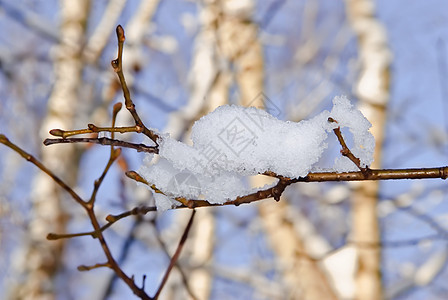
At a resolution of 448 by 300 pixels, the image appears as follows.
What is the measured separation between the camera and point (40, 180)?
296 centimetres

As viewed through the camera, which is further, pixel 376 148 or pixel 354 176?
pixel 376 148

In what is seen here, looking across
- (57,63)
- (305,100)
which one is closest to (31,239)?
(57,63)

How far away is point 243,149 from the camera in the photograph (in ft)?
Answer: 1.79

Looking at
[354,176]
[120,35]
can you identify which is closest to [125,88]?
[120,35]

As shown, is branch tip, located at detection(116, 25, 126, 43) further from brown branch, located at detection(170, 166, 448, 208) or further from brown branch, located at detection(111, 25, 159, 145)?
brown branch, located at detection(170, 166, 448, 208)

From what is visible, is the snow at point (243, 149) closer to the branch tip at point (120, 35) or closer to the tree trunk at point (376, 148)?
the branch tip at point (120, 35)

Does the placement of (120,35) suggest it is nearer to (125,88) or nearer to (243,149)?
(125,88)

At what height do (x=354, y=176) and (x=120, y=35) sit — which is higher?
(x=120, y=35)

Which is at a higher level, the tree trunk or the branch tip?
the tree trunk

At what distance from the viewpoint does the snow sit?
531mm

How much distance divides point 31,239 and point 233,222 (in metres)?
1.82

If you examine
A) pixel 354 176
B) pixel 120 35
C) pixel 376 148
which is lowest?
pixel 354 176

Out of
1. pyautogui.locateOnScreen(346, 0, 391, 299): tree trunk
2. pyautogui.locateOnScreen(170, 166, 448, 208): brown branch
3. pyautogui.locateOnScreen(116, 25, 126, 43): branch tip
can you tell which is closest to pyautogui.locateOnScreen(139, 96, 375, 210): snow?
pyautogui.locateOnScreen(170, 166, 448, 208): brown branch

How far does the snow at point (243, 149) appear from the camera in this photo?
0.53 metres
